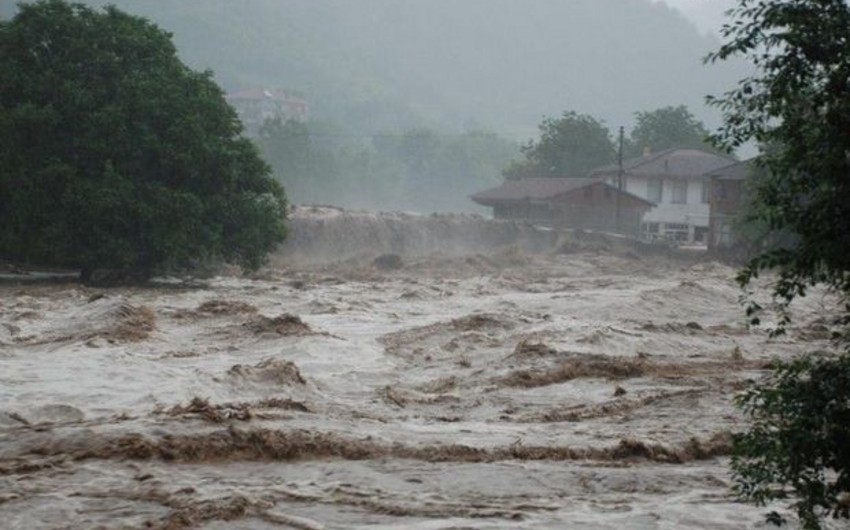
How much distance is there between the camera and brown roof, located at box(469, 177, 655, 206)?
64.7 m

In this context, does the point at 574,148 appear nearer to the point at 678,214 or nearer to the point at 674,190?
the point at 674,190

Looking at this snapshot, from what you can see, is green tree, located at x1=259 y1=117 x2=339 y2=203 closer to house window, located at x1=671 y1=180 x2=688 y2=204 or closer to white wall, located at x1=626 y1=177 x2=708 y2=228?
white wall, located at x1=626 y1=177 x2=708 y2=228

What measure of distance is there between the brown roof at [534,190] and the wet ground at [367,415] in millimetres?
35516

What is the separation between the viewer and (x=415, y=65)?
18300cm

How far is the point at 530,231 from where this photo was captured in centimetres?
6262

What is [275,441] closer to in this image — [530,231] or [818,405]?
[818,405]

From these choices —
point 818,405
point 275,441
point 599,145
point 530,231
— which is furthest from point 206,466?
point 599,145

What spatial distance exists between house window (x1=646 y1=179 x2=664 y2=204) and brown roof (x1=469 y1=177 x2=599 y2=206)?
458 centimetres

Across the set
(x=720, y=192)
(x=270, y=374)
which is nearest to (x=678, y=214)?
(x=720, y=192)

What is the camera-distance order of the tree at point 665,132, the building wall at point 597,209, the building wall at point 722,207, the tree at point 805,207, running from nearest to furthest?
the tree at point 805,207 → the building wall at point 722,207 → the building wall at point 597,209 → the tree at point 665,132

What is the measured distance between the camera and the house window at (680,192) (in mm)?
66562

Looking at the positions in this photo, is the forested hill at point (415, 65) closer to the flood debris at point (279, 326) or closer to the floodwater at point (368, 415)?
the floodwater at point (368, 415)

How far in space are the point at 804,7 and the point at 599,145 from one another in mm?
70577

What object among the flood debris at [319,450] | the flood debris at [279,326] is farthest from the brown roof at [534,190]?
the flood debris at [319,450]
